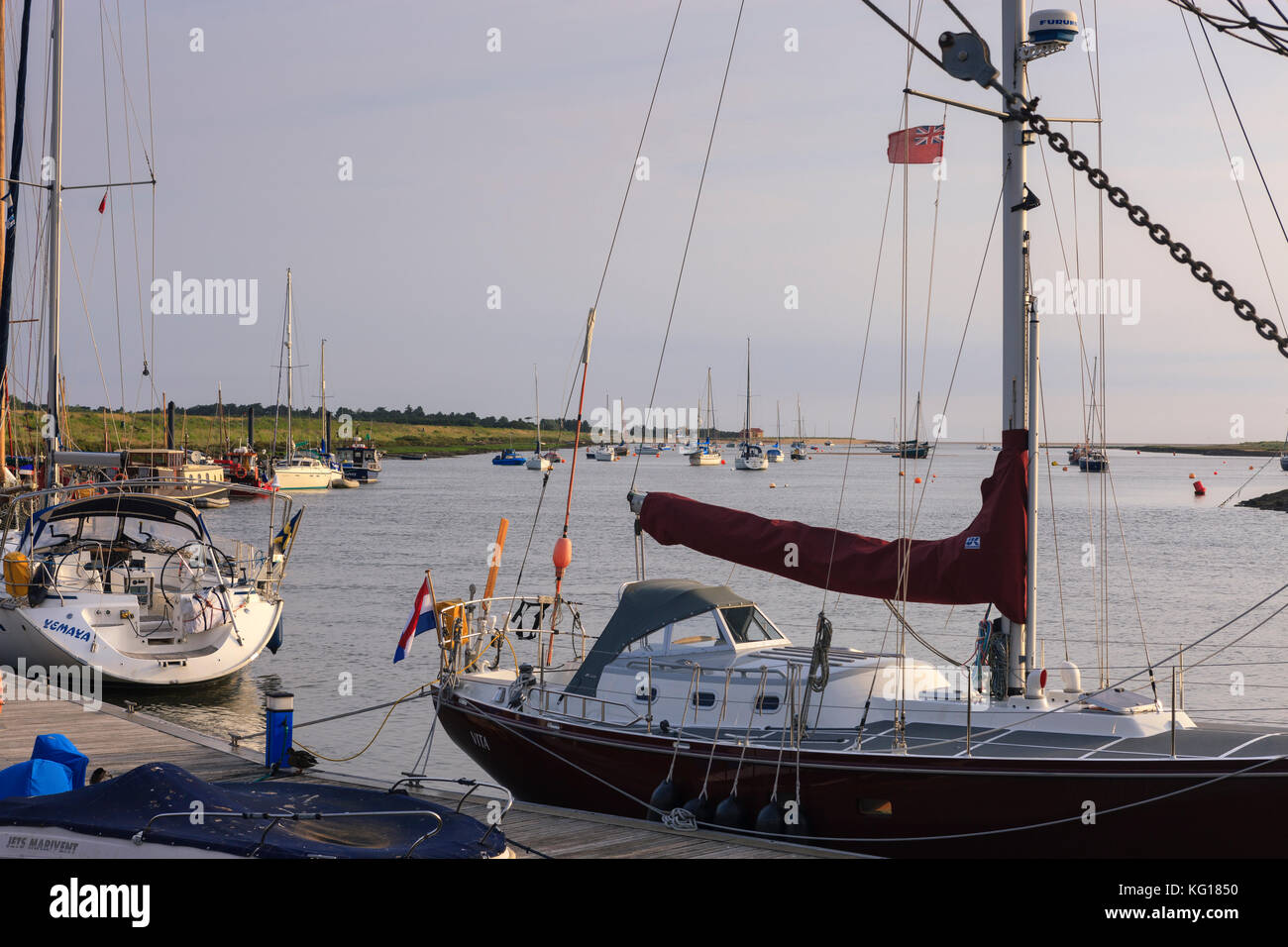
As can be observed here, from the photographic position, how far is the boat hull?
1014cm

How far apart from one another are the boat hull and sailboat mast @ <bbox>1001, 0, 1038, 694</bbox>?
4.97ft

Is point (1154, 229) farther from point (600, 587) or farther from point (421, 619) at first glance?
point (600, 587)

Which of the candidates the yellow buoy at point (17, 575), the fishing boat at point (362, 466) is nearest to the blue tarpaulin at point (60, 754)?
the yellow buoy at point (17, 575)

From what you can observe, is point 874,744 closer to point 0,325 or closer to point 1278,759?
point 1278,759

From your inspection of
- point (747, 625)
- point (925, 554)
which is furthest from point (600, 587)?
point (925, 554)

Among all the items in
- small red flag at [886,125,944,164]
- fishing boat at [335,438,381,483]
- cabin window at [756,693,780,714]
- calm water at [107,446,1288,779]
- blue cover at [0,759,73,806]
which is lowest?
calm water at [107,446,1288,779]

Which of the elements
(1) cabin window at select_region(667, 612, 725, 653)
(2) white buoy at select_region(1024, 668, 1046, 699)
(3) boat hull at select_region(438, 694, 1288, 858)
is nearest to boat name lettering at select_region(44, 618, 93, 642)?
(3) boat hull at select_region(438, 694, 1288, 858)

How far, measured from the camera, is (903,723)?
11.5m

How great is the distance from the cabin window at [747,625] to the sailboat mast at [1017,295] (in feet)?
10.1

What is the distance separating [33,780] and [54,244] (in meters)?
22.0

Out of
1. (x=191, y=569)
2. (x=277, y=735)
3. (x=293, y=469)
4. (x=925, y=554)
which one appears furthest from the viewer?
(x=293, y=469)

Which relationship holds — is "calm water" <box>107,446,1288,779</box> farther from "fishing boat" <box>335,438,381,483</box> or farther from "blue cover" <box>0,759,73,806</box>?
"fishing boat" <box>335,438,381,483</box>

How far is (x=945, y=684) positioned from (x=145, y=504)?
56.8ft

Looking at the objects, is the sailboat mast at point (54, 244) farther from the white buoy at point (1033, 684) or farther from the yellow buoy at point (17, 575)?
the white buoy at point (1033, 684)
